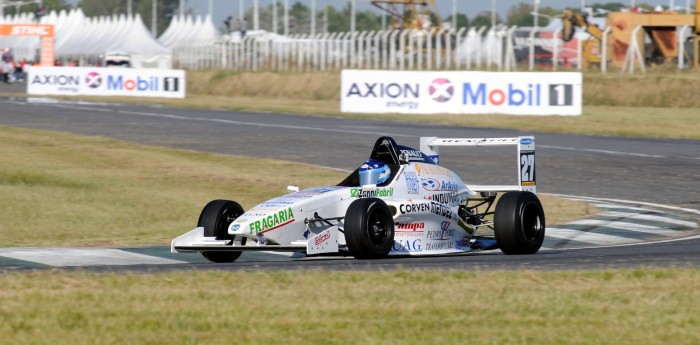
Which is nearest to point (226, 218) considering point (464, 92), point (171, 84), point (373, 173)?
point (373, 173)

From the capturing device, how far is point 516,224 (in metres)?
11.7

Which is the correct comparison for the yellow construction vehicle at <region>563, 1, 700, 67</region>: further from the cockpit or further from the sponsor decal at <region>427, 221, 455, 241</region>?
the cockpit

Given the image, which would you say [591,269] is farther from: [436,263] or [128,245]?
[128,245]

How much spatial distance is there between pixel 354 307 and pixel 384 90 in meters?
33.9

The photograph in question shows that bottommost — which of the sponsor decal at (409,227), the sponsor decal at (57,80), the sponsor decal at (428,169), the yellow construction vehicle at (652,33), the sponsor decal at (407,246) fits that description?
the sponsor decal at (407,246)

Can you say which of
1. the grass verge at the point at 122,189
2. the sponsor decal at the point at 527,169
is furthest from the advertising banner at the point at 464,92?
the sponsor decal at the point at 527,169

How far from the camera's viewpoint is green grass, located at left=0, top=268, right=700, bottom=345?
22.1 feet

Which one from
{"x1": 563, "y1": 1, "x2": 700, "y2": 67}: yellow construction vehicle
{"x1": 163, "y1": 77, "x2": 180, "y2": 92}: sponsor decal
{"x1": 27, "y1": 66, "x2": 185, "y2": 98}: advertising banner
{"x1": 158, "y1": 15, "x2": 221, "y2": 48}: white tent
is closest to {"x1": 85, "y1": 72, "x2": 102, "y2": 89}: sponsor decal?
{"x1": 27, "y1": 66, "x2": 185, "y2": 98}: advertising banner

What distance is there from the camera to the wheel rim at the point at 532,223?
1202 centimetres

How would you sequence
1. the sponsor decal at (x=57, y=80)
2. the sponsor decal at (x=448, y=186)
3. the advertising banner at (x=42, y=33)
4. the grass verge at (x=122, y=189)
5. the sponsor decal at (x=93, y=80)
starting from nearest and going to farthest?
the sponsor decal at (x=448, y=186), the grass verge at (x=122, y=189), the sponsor decal at (x=93, y=80), the sponsor decal at (x=57, y=80), the advertising banner at (x=42, y=33)

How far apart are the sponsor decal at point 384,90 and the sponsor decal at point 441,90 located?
0.62m

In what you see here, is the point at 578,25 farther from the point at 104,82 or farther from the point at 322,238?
the point at 322,238

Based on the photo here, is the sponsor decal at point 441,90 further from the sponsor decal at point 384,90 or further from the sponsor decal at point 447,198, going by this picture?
the sponsor decal at point 447,198

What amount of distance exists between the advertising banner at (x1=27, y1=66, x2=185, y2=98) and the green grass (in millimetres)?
48452
